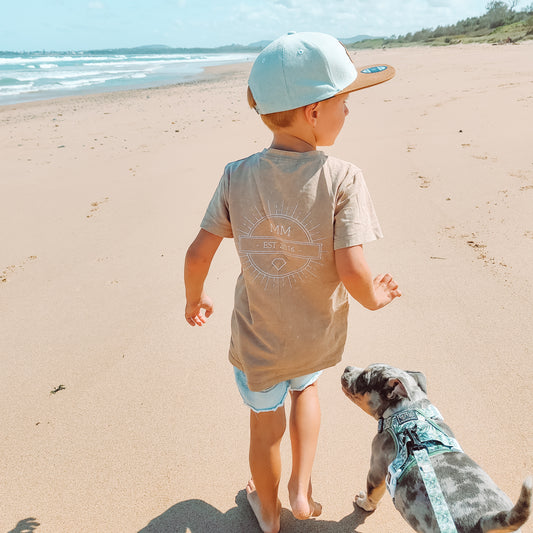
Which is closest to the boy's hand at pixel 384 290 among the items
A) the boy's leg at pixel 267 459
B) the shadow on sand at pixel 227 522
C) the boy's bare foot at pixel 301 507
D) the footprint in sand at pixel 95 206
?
the boy's leg at pixel 267 459

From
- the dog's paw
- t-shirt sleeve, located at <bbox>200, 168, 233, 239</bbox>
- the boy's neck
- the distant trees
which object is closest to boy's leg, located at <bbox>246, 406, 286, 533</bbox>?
the dog's paw

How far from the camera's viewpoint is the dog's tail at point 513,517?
127 centimetres

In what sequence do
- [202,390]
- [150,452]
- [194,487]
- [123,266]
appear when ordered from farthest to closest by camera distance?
[123,266], [202,390], [150,452], [194,487]

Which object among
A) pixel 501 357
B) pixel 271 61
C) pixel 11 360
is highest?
pixel 271 61

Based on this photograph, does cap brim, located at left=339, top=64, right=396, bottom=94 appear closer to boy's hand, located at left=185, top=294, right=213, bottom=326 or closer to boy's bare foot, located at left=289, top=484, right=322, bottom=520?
boy's hand, located at left=185, top=294, right=213, bottom=326

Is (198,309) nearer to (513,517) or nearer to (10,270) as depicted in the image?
(513,517)

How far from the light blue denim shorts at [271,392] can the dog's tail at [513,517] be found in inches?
29.6

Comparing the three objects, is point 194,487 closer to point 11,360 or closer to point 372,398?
point 372,398

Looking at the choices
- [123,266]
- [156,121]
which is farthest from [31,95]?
[123,266]

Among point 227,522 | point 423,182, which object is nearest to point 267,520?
point 227,522

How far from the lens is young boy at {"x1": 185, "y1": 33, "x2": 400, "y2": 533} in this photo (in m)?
1.47

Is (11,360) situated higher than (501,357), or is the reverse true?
(11,360)

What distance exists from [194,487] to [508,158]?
5.13 m

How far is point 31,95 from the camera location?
2044 cm
